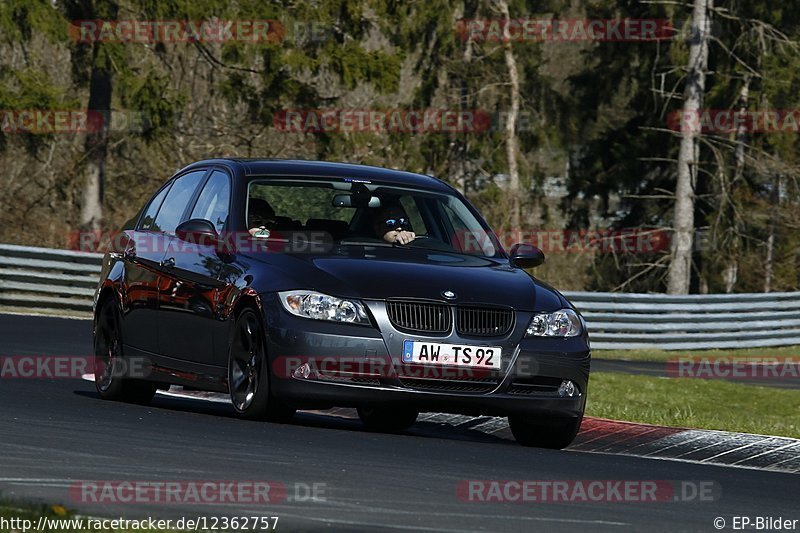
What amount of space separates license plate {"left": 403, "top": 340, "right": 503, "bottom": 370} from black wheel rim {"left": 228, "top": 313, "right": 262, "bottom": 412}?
90 cm

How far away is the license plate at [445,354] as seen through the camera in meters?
9.95

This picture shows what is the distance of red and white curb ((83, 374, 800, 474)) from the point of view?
1093cm

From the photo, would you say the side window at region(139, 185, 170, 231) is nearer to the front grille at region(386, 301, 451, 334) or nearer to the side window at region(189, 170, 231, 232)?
the side window at region(189, 170, 231, 232)

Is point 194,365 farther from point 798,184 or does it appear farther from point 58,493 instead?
point 798,184

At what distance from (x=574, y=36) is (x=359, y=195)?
34.6 meters

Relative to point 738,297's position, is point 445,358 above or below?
above

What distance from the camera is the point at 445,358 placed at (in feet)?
32.8

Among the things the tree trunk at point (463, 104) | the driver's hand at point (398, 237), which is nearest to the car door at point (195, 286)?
the driver's hand at point (398, 237)

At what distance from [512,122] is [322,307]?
1386 inches

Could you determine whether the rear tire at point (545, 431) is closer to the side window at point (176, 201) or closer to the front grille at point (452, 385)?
the front grille at point (452, 385)

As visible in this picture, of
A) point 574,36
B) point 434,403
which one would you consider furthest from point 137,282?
point 574,36

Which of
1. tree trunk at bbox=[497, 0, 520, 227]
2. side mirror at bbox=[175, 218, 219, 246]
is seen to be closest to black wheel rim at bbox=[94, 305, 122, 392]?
side mirror at bbox=[175, 218, 219, 246]

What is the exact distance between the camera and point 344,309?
32.6 ft

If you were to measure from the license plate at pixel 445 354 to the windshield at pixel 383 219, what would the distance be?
131 centimetres
